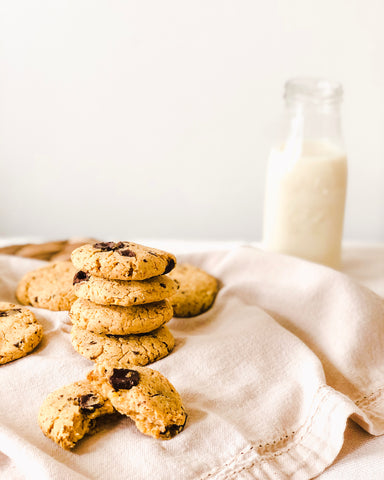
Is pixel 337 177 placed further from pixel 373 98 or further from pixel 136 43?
pixel 136 43

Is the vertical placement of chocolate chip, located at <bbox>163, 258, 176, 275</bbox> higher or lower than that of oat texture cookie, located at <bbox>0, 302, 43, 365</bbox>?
higher

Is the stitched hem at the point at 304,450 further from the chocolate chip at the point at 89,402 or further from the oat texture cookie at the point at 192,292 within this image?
the oat texture cookie at the point at 192,292

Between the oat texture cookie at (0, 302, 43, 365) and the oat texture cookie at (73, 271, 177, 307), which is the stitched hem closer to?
the oat texture cookie at (73, 271, 177, 307)

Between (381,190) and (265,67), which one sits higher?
(265,67)

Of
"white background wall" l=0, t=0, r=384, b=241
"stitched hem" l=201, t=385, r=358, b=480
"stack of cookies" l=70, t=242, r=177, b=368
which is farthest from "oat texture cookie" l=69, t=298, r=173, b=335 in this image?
"white background wall" l=0, t=0, r=384, b=241

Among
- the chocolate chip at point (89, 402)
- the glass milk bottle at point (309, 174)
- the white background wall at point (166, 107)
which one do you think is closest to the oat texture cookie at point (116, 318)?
the chocolate chip at point (89, 402)

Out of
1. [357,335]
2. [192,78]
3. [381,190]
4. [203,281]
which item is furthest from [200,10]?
[357,335]
